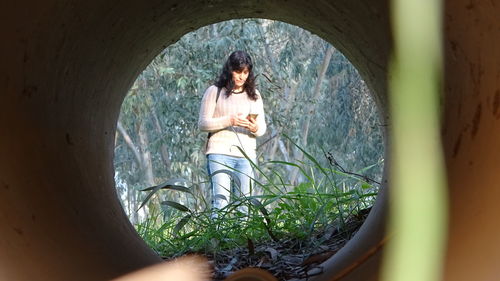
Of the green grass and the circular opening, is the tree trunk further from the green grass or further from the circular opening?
the green grass

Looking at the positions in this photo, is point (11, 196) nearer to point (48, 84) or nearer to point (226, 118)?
point (48, 84)

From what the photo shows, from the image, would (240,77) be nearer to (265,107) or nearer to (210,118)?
(210,118)

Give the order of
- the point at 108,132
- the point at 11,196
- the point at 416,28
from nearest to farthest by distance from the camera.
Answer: the point at 11,196, the point at 416,28, the point at 108,132

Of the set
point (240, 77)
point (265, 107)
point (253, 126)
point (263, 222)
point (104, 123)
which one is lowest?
point (263, 222)

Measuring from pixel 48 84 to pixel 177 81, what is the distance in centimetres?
546

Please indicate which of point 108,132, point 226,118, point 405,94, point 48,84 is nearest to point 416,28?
point 405,94

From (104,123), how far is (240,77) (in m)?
1.79

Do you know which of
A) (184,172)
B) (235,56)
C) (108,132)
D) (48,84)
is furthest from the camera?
(184,172)

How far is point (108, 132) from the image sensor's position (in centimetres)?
204

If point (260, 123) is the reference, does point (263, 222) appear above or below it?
below

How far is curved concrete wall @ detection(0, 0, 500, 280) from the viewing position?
956mm

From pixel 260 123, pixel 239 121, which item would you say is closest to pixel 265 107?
pixel 260 123

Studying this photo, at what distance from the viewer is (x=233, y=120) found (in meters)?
3.45

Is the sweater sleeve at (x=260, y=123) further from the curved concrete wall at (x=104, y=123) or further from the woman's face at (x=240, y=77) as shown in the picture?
the curved concrete wall at (x=104, y=123)
